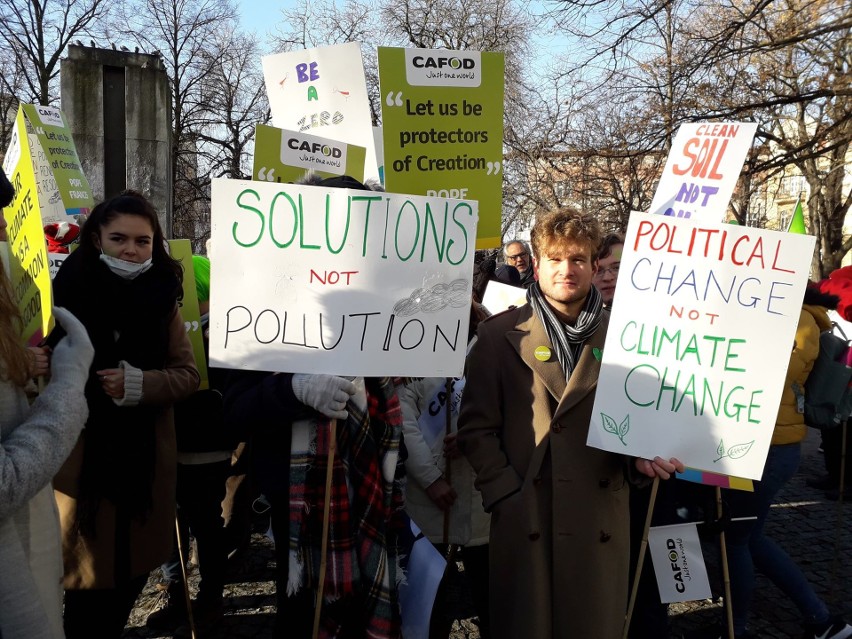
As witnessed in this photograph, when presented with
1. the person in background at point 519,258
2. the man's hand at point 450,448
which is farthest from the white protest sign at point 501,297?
the person in background at point 519,258

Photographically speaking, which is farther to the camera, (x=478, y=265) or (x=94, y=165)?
(x=94, y=165)

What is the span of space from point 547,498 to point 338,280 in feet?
3.56

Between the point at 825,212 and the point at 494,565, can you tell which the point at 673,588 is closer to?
the point at 494,565

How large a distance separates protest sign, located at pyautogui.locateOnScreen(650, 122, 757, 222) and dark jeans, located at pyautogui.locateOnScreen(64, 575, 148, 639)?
8.03ft

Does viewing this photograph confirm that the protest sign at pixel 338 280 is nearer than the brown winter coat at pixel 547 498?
Yes

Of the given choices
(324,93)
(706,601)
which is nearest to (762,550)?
(706,601)

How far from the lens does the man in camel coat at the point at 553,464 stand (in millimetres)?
2461

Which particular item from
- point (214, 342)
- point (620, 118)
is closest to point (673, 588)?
point (214, 342)

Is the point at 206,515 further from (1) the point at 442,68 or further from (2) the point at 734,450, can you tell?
(1) the point at 442,68

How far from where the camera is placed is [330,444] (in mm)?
2174

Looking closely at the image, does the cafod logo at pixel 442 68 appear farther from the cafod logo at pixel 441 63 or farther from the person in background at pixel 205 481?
the person in background at pixel 205 481

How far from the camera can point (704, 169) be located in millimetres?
2533

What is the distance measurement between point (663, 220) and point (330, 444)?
51.4 inches

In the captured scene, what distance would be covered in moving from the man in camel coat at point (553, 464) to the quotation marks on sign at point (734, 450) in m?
0.23
